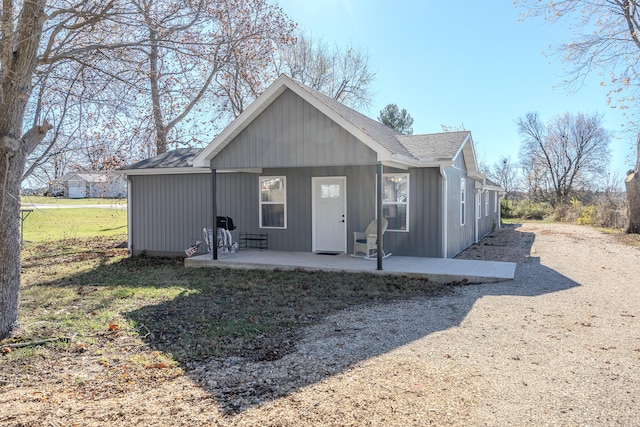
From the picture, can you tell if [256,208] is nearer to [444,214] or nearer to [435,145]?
[444,214]

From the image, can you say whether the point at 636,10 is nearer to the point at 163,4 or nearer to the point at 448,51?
the point at 448,51

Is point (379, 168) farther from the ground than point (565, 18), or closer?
closer

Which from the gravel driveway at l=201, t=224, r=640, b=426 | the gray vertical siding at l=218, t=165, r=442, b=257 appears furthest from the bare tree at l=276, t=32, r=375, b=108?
the gravel driveway at l=201, t=224, r=640, b=426

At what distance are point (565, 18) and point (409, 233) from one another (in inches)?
363

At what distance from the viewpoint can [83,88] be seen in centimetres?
735

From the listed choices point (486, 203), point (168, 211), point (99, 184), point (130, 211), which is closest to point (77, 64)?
point (168, 211)

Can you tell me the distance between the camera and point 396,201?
10375 millimetres

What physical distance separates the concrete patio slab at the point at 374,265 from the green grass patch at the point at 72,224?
33.3ft

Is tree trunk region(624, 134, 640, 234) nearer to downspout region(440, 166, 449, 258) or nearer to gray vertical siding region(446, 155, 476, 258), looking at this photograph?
gray vertical siding region(446, 155, 476, 258)

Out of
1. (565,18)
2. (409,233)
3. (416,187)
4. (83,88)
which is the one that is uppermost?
(565,18)

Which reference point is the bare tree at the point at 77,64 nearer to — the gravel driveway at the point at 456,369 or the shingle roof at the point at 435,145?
the gravel driveway at the point at 456,369

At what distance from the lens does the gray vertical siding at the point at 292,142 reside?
848cm

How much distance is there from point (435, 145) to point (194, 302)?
729 centimetres

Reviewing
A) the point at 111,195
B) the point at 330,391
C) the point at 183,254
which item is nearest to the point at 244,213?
the point at 183,254
